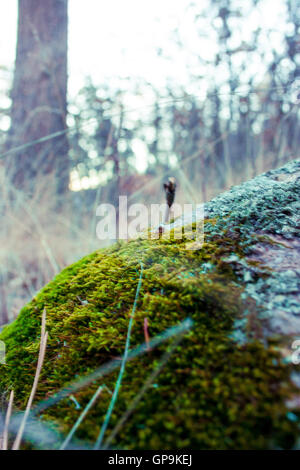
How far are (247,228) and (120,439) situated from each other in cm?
74

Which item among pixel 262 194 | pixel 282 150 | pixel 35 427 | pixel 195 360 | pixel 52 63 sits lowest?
pixel 35 427

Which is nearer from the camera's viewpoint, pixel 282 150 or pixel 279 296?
pixel 279 296

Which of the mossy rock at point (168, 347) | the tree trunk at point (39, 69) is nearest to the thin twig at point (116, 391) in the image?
the mossy rock at point (168, 347)

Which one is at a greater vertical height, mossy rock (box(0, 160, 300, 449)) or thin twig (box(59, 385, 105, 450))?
mossy rock (box(0, 160, 300, 449))

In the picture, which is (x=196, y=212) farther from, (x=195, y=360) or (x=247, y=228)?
(x=195, y=360)

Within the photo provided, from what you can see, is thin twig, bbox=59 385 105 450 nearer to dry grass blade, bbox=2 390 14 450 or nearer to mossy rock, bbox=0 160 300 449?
mossy rock, bbox=0 160 300 449

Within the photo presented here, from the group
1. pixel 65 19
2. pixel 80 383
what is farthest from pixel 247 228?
pixel 65 19

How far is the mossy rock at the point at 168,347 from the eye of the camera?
22.0 inches

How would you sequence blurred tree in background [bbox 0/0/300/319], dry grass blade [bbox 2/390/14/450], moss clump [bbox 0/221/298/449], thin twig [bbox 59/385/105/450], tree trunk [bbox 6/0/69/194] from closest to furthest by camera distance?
1. moss clump [bbox 0/221/298/449]
2. thin twig [bbox 59/385/105/450]
3. dry grass blade [bbox 2/390/14/450]
4. blurred tree in background [bbox 0/0/300/319]
5. tree trunk [bbox 6/0/69/194]

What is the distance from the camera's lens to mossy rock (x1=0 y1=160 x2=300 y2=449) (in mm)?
559

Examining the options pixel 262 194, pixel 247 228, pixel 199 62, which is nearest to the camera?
pixel 247 228

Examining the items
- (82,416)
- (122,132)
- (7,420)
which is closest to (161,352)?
(82,416)

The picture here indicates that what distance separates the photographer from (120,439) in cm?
62

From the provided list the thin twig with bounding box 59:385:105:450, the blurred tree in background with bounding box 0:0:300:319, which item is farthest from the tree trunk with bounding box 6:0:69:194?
the thin twig with bounding box 59:385:105:450
